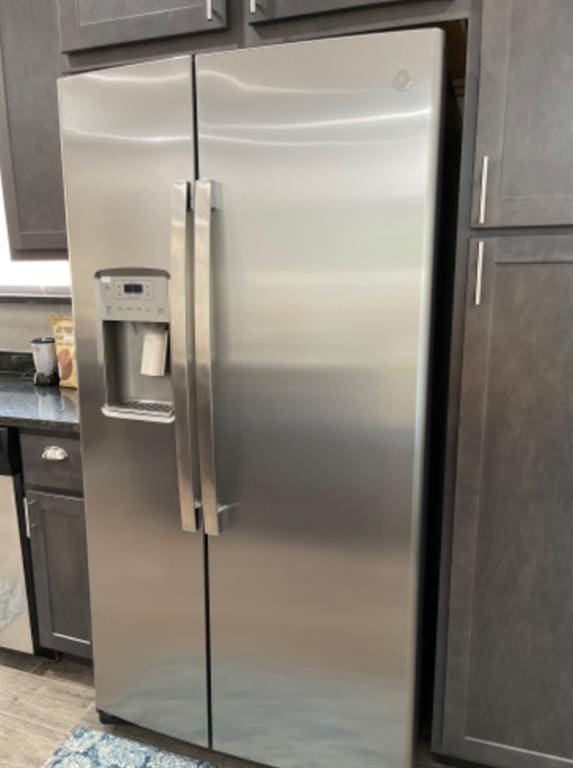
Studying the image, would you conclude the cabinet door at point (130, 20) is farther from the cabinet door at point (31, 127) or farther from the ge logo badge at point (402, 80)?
the ge logo badge at point (402, 80)

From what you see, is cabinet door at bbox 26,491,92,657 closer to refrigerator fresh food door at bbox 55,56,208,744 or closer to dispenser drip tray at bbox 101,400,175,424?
refrigerator fresh food door at bbox 55,56,208,744

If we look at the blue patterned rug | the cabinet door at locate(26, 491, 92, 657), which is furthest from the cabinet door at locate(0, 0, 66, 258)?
the blue patterned rug

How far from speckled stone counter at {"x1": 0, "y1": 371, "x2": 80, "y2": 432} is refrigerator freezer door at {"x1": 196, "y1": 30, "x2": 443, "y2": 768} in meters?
0.66

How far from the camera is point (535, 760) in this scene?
4.89 ft

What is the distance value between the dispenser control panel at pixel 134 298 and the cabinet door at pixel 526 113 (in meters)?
0.79

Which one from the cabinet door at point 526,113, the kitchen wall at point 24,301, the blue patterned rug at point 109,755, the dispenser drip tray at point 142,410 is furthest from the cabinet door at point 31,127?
the blue patterned rug at point 109,755

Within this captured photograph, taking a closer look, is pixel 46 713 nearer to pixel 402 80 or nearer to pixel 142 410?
pixel 142 410

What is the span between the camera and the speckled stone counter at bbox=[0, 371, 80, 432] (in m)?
1.76

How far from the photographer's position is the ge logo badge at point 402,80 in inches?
45.2

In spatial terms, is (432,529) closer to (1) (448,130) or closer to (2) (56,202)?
(1) (448,130)

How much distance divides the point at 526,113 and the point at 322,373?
0.71 m

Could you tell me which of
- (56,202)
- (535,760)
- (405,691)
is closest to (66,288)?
(56,202)

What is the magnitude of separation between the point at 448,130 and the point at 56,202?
4.31ft

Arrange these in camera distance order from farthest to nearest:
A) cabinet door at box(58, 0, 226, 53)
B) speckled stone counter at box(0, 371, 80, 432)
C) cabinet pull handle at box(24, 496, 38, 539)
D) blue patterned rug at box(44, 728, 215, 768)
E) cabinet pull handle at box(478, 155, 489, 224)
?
cabinet pull handle at box(24, 496, 38, 539), speckled stone counter at box(0, 371, 80, 432), blue patterned rug at box(44, 728, 215, 768), cabinet door at box(58, 0, 226, 53), cabinet pull handle at box(478, 155, 489, 224)
